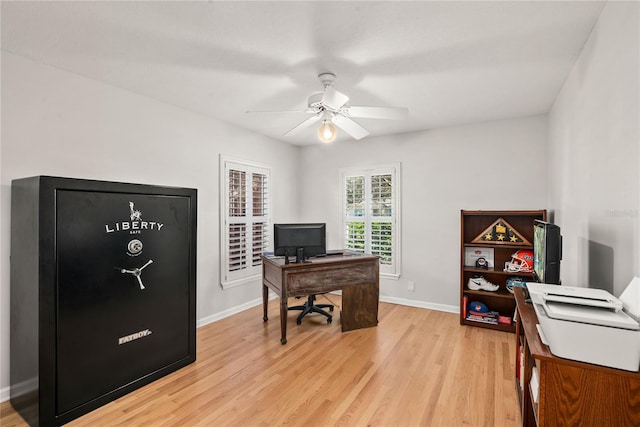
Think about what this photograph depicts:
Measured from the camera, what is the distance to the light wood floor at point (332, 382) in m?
2.13

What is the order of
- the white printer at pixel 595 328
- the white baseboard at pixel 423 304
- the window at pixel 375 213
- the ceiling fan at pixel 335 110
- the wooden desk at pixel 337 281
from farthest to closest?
the window at pixel 375 213 < the white baseboard at pixel 423 304 < the wooden desk at pixel 337 281 < the ceiling fan at pixel 335 110 < the white printer at pixel 595 328

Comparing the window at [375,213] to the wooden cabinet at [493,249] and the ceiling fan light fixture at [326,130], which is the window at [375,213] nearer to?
the wooden cabinet at [493,249]

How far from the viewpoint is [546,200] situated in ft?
12.2

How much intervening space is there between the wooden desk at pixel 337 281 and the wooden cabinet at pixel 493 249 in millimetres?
1154

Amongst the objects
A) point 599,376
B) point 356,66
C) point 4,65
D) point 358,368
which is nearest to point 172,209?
point 4,65

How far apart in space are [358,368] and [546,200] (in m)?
2.97

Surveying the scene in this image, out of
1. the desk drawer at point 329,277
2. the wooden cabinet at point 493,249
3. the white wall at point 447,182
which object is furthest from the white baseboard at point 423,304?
the desk drawer at point 329,277

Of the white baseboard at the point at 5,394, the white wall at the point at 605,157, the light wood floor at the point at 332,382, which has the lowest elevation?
the light wood floor at the point at 332,382

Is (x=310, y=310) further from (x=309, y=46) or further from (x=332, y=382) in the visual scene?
(x=309, y=46)

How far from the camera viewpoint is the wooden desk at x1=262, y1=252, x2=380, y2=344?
3.34m

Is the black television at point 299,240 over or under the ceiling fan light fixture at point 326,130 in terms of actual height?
under

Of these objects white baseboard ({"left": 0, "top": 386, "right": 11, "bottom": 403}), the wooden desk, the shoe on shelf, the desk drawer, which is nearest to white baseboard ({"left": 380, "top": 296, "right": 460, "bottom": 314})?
the shoe on shelf

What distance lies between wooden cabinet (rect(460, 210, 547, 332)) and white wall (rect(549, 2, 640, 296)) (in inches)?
37.5

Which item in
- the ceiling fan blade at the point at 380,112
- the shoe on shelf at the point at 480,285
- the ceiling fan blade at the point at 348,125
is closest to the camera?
the ceiling fan blade at the point at 380,112
